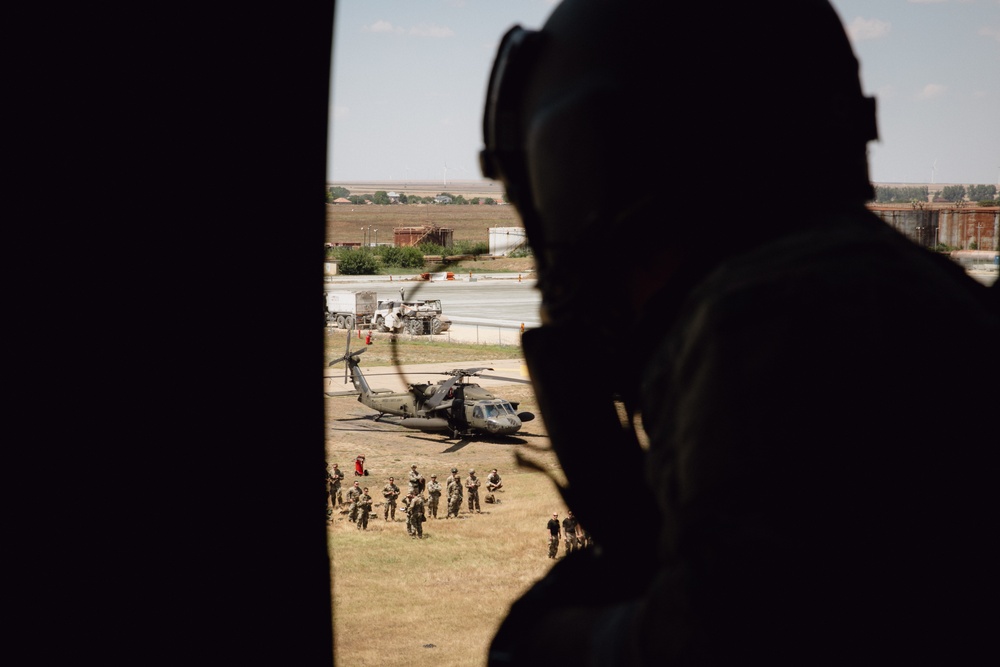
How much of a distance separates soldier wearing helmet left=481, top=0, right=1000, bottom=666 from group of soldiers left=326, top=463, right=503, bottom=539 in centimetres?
1524

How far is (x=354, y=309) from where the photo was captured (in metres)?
31.5

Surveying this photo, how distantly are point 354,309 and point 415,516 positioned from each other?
640 inches

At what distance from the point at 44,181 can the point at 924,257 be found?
0.97 m

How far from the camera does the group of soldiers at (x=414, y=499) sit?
16109mm

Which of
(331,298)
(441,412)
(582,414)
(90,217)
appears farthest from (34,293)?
(331,298)

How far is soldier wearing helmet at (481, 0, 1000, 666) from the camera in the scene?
1.85ft

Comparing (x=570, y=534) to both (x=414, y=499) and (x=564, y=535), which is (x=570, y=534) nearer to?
(x=564, y=535)

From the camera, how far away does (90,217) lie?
3.97ft

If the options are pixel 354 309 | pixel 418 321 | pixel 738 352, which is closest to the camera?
pixel 738 352

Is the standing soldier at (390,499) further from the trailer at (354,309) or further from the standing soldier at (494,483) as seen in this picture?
the trailer at (354,309)

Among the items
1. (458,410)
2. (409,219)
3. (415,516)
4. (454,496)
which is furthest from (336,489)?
(409,219)

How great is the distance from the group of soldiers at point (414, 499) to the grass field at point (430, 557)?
0.19m

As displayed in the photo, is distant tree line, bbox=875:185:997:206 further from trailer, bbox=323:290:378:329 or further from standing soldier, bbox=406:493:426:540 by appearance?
standing soldier, bbox=406:493:426:540

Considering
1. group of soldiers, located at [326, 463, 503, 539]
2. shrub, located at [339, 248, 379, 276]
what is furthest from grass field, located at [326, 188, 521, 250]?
group of soldiers, located at [326, 463, 503, 539]
